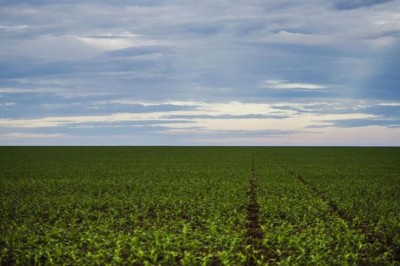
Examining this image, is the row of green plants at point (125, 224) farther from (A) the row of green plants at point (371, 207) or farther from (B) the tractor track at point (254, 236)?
(A) the row of green plants at point (371, 207)

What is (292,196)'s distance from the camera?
2200 cm

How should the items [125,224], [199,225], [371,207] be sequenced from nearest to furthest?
[199,225]
[125,224]
[371,207]

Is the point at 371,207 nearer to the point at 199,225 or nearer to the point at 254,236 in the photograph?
the point at 254,236

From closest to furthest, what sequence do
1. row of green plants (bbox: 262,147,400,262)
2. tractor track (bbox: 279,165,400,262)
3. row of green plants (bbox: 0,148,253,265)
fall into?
row of green plants (bbox: 0,148,253,265) < tractor track (bbox: 279,165,400,262) < row of green plants (bbox: 262,147,400,262)

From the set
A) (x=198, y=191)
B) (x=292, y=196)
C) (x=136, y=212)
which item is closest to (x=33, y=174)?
(x=198, y=191)

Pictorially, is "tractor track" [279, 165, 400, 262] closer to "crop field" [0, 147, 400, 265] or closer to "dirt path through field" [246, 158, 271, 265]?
"crop field" [0, 147, 400, 265]

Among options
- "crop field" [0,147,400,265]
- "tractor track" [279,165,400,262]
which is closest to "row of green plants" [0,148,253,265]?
"crop field" [0,147,400,265]

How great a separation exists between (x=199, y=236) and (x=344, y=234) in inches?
196

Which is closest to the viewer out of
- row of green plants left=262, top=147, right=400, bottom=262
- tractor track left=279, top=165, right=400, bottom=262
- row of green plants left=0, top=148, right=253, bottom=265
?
row of green plants left=0, top=148, right=253, bottom=265

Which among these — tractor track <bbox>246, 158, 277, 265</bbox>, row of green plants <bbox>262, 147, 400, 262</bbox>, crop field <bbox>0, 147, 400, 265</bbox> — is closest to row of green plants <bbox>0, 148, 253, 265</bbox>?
crop field <bbox>0, 147, 400, 265</bbox>

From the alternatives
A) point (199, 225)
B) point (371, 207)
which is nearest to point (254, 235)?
point (199, 225)

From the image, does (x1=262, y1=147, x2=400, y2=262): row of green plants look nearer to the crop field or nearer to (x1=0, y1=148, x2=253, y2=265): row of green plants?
the crop field

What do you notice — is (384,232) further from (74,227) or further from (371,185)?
(371,185)

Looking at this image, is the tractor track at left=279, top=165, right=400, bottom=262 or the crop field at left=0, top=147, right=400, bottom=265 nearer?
the crop field at left=0, top=147, right=400, bottom=265
